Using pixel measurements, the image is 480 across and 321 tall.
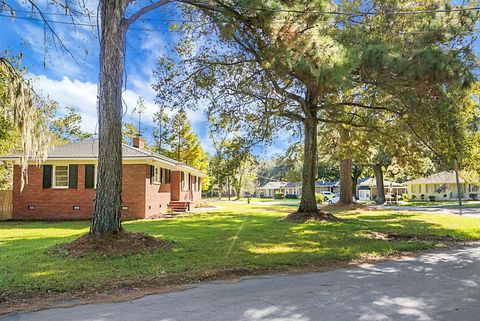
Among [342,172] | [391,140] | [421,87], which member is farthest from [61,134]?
[421,87]

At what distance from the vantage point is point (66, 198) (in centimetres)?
1850

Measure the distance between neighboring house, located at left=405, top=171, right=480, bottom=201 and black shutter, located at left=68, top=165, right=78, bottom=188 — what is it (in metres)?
41.0

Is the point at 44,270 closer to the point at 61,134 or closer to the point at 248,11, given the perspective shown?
the point at 248,11

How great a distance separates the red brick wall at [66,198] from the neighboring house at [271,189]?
63.5 metres

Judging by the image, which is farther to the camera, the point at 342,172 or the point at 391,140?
the point at 342,172

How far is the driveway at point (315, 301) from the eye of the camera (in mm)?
4254

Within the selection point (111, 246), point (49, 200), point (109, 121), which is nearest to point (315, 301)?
point (111, 246)

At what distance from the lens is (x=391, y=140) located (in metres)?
17.7

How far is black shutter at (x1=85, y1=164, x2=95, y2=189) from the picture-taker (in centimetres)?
1858

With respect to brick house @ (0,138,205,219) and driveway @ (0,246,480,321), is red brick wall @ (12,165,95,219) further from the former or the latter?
driveway @ (0,246,480,321)

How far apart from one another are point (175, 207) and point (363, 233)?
1410cm

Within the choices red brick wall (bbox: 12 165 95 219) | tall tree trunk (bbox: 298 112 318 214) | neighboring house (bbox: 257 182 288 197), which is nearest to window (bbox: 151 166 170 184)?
red brick wall (bbox: 12 165 95 219)

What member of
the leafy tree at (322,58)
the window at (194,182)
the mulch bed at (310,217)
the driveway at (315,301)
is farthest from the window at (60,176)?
the driveway at (315,301)

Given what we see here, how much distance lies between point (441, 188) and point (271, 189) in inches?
1751
